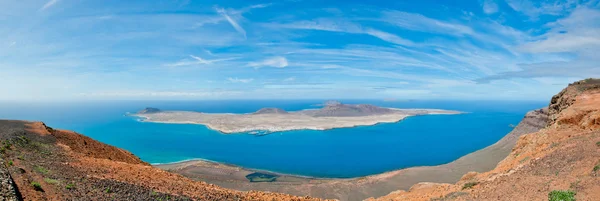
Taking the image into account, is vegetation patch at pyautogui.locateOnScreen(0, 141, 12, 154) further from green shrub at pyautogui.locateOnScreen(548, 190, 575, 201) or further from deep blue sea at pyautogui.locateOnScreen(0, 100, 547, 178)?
deep blue sea at pyautogui.locateOnScreen(0, 100, 547, 178)

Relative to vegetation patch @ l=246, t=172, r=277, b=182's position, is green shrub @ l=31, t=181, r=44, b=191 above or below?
above

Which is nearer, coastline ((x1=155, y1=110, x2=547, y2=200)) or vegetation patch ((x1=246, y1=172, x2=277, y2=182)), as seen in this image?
coastline ((x1=155, y1=110, x2=547, y2=200))

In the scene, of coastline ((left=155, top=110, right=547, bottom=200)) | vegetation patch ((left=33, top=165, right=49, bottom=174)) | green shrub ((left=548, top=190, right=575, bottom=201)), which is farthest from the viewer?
coastline ((left=155, top=110, right=547, bottom=200))

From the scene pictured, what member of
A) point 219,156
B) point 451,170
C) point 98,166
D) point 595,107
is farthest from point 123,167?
point 219,156

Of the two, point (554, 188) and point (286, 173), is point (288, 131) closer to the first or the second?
point (286, 173)

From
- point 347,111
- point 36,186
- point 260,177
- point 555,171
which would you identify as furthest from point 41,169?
point 347,111

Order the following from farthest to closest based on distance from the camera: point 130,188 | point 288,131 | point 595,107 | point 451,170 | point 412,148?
point 288,131, point 412,148, point 451,170, point 595,107, point 130,188

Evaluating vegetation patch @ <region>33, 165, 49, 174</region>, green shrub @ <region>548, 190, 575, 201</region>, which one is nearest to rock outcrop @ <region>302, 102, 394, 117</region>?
green shrub @ <region>548, 190, 575, 201</region>
